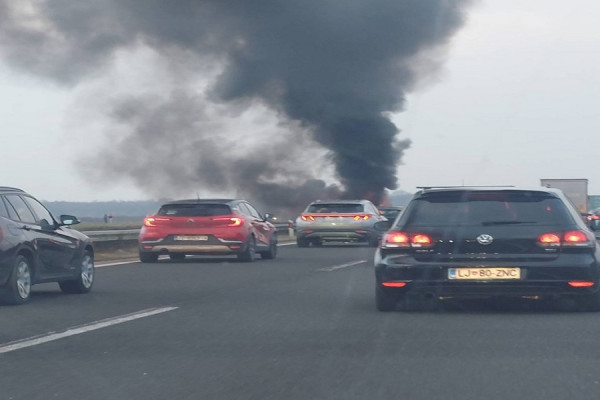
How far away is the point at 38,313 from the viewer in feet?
41.9

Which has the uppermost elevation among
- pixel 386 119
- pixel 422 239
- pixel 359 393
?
pixel 386 119

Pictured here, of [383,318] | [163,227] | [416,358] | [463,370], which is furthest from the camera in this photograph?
[163,227]

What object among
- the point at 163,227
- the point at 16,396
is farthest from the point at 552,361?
the point at 163,227

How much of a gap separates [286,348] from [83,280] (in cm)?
687

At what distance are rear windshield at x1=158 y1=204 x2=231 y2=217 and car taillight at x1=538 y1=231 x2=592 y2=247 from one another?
1315 centimetres

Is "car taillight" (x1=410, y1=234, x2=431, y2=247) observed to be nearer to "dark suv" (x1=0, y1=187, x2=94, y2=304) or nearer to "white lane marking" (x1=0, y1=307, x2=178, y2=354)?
"white lane marking" (x1=0, y1=307, x2=178, y2=354)

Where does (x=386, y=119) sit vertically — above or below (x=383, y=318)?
above

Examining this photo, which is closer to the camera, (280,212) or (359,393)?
(359,393)

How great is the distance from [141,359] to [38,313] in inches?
161

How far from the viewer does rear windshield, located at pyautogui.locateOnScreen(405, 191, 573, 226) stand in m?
12.2

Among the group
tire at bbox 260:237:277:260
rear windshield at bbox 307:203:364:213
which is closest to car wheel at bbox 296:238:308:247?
rear windshield at bbox 307:203:364:213

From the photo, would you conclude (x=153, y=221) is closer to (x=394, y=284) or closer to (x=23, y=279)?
(x=23, y=279)

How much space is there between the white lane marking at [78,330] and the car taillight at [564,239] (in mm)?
4167

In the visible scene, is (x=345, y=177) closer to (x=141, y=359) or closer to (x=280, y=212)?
(x=280, y=212)
